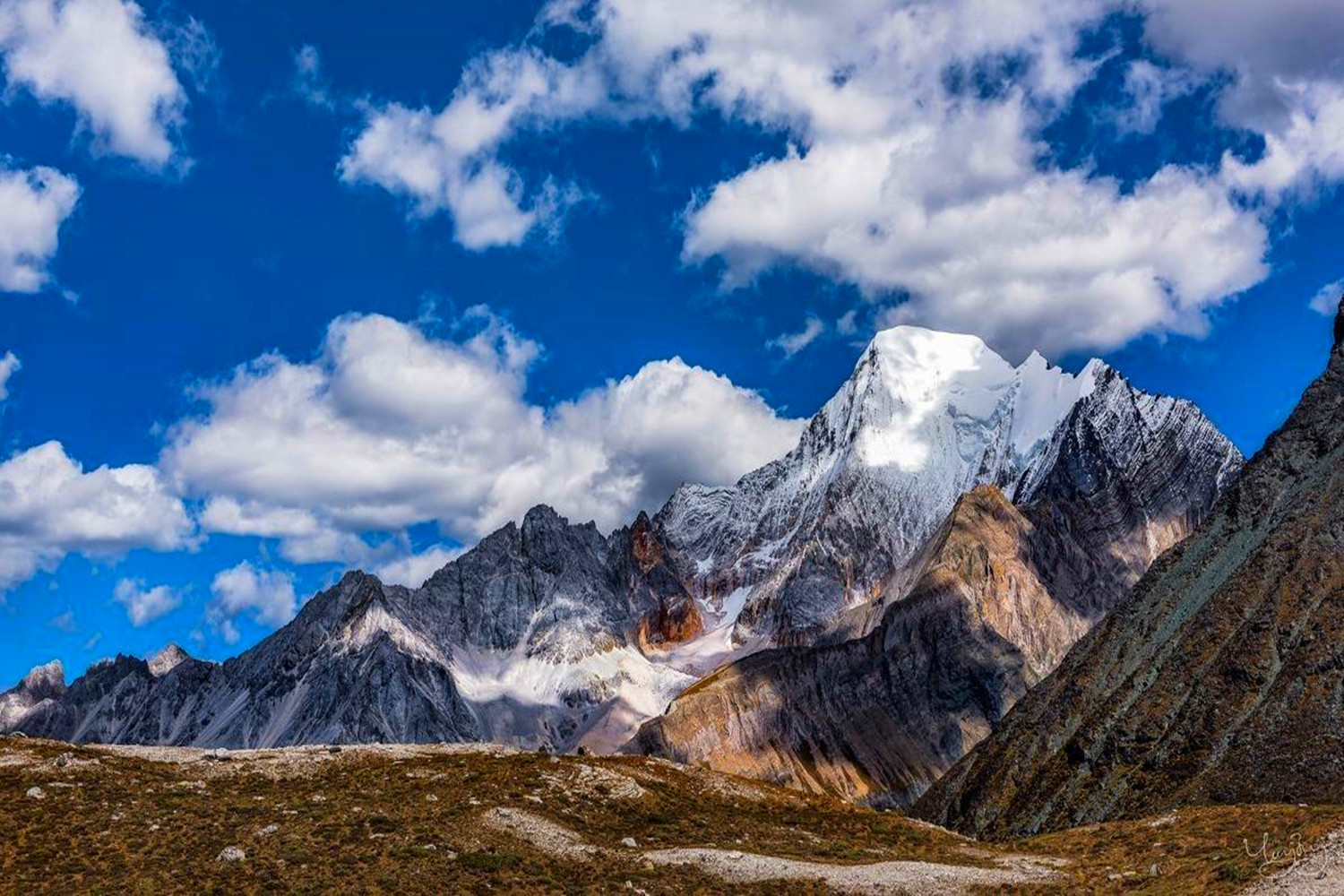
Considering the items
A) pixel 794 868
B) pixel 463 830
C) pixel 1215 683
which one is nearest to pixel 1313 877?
pixel 794 868

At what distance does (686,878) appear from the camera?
128 ft

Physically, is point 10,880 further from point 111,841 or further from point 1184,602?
point 1184,602

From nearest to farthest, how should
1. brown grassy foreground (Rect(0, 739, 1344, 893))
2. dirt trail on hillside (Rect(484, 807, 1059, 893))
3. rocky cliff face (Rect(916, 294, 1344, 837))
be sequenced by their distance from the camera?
brown grassy foreground (Rect(0, 739, 1344, 893)) → dirt trail on hillside (Rect(484, 807, 1059, 893)) → rocky cliff face (Rect(916, 294, 1344, 837))

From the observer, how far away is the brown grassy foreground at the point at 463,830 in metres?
37.2

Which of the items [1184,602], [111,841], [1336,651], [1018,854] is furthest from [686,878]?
[1184,602]

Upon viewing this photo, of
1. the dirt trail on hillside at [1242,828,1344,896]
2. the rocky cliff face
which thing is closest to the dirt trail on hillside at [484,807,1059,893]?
the dirt trail on hillside at [1242,828,1344,896]

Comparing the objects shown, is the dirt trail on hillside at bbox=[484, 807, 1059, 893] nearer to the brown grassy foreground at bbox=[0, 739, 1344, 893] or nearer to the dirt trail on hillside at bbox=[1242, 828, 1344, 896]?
the brown grassy foreground at bbox=[0, 739, 1344, 893]

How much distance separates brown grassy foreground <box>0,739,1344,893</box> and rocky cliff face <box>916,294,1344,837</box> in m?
34.8

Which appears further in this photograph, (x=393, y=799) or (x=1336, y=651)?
(x=1336, y=651)

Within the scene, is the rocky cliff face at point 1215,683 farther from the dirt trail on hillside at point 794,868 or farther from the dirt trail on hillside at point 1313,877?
the dirt trail on hillside at point 794,868

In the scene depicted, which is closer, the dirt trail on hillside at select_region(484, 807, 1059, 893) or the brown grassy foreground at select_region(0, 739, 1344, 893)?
the brown grassy foreground at select_region(0, 739, 1344, 893)

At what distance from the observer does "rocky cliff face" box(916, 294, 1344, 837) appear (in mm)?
80125

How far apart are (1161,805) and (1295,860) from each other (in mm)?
46405

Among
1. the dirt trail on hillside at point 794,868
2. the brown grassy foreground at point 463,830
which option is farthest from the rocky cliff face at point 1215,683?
the dirt trail on hillside at point 794,868
